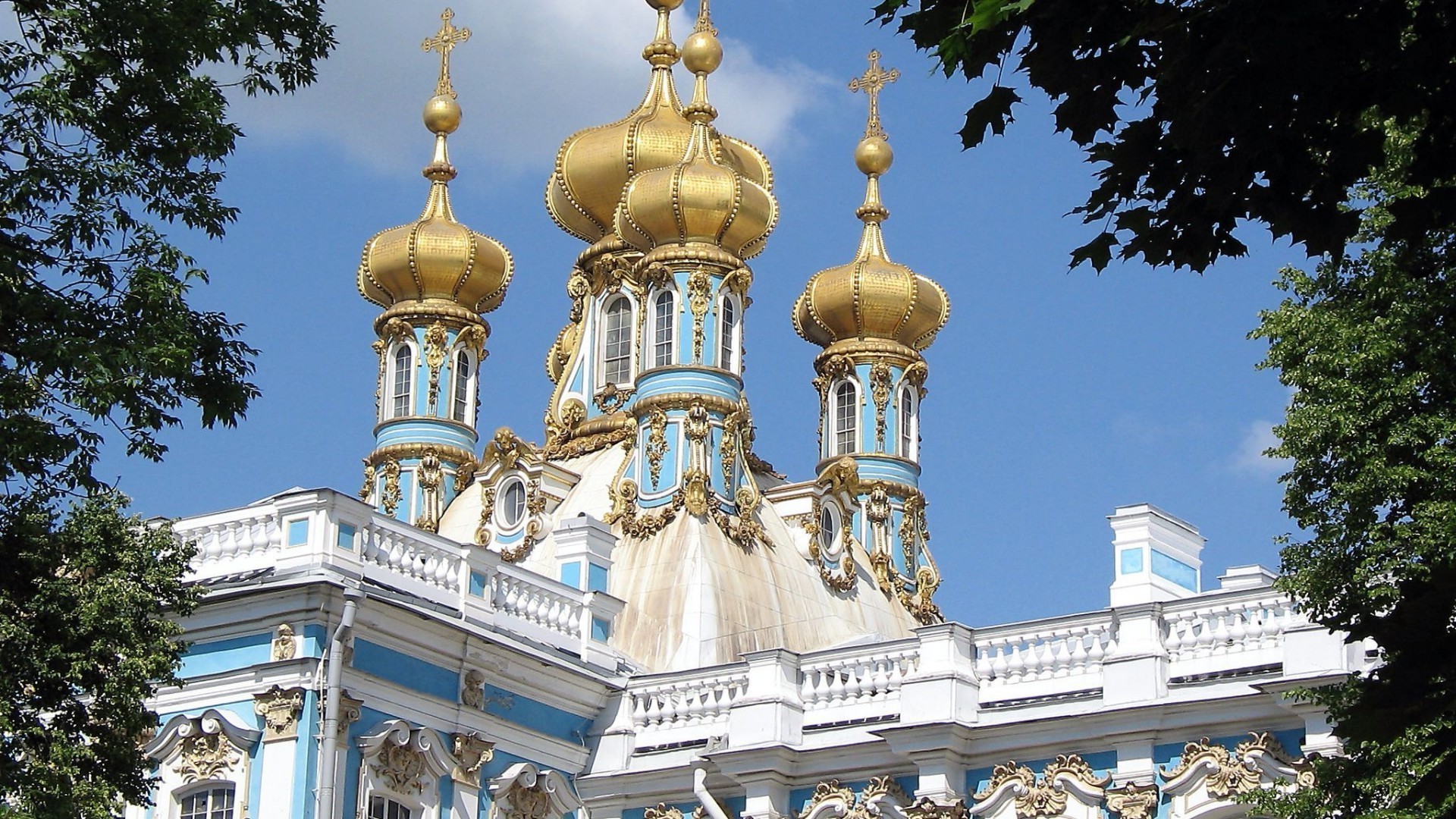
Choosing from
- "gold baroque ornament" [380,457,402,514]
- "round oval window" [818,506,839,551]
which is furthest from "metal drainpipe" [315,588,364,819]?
"gold baroque ornament" [380,457,402,514]

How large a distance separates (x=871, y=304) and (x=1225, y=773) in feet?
50.3

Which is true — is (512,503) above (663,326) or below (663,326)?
below

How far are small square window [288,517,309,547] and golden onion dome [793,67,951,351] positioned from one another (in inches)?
578

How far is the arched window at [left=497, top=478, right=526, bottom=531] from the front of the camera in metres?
31.4

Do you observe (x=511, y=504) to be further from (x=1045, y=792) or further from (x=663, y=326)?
(x=1045, y=792)

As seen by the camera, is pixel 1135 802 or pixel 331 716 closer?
pixel 331 716

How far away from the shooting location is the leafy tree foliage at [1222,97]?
8.92 meters

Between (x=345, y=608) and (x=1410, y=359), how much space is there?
9628 mm

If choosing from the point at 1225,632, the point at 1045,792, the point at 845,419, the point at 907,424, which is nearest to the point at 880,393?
the point at 845,419

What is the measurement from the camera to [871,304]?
3634cm

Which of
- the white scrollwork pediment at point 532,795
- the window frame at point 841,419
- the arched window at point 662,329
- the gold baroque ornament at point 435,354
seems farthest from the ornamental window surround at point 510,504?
the white scrollwork pediment at point 532,795

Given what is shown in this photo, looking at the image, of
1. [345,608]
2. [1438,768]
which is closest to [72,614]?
[345,608]

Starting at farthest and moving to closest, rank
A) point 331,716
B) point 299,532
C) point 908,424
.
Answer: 1. point 908,424
2. point 299,532
3. point 331,716

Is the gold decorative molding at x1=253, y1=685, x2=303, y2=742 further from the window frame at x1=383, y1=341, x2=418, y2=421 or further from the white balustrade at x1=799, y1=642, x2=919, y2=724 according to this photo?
the window frame at x1=383, y1=341, x2=418, y2=421
